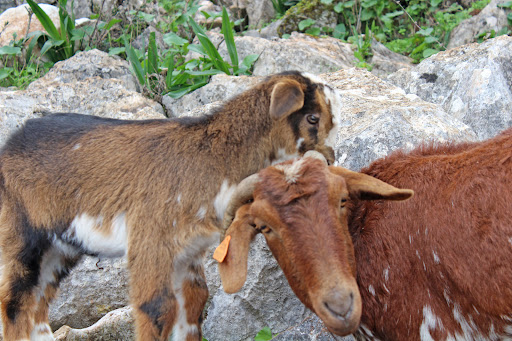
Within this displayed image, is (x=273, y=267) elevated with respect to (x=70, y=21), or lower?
lower

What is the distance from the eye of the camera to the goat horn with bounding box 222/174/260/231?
389cm

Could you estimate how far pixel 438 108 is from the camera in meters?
6.11

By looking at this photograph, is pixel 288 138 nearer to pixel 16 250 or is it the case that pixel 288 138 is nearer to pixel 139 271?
pixel 139 271

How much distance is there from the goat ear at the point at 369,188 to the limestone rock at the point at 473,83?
3.07 meters

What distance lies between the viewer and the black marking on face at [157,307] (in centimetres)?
429

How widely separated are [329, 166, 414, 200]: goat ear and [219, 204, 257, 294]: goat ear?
682 millimetres

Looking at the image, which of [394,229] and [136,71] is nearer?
[394,229]

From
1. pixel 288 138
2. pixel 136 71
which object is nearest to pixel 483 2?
pixel 136 71

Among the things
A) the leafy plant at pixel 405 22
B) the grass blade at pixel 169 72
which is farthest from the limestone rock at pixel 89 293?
the leafy plant at pixel 405 22

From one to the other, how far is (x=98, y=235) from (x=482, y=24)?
269 inches

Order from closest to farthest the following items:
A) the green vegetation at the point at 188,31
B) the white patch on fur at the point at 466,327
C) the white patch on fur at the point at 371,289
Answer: the white patch on fur at the point at 466,327
the white patch on fur at the point at 371,289
the green vegetation at the point at 188,31

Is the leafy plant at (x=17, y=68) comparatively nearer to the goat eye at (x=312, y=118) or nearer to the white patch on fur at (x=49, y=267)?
the white patch on fur at (x=49, y=267)

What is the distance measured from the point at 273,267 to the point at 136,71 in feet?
12.4

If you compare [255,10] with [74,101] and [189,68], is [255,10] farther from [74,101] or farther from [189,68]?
[74,101]
